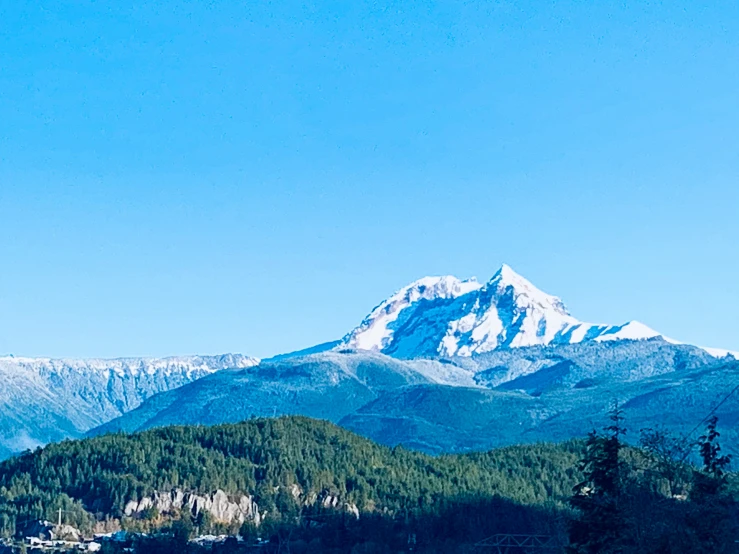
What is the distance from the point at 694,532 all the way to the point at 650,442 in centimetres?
1758

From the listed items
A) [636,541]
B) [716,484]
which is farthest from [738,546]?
[636,541]

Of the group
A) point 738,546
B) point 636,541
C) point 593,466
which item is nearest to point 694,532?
point 636,541

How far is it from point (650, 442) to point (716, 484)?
755cm

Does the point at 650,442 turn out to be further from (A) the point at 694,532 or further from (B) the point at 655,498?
(A) the point at 694,532

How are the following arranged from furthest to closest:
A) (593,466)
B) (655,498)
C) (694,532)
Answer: (593,466)
(655,498)
(694,532)

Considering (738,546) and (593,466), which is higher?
(593,466)

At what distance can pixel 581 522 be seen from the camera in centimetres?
13825

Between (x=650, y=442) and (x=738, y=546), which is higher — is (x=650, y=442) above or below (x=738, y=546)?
above

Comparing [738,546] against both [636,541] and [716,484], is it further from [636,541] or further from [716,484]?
[636,541]

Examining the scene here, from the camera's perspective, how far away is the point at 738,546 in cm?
13225

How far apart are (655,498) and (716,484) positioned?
8.42 metres

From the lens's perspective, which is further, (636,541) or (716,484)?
(716,484)

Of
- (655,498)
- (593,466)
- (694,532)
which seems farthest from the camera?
(593,466)

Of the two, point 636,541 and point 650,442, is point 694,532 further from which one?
point 650,442
